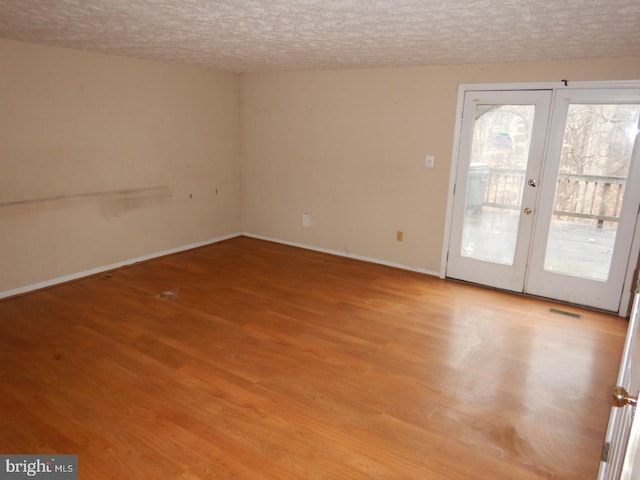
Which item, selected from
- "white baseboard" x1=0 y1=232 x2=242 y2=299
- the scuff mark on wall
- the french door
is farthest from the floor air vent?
the scuff mark on wall

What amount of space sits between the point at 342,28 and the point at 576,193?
2603 millimetres

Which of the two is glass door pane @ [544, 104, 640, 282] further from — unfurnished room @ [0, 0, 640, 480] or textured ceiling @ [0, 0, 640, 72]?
textured ceiling @ [0, 0, 640, 72]

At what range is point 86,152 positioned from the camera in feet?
13.8

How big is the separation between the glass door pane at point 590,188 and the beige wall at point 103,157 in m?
4.00

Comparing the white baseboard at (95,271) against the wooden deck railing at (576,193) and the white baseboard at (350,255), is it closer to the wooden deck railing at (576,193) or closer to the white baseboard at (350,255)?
the white baseboard at (350,255)

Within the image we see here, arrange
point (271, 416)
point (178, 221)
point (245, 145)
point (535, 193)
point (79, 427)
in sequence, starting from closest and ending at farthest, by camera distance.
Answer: point (79, 427)
point (271, 416)
point (535, 193)
point (178, 221)
point (245, 145)

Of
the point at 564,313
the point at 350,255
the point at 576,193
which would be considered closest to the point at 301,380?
the point at 564,313

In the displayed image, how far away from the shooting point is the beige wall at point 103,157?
3734 millimetres

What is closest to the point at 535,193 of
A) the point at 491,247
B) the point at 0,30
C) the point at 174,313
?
the point at 491,247

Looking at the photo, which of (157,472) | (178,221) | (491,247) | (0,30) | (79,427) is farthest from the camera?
(178,221)

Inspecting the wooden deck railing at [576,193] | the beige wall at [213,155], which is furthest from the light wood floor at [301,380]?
the wooden deck railing at [576,193]

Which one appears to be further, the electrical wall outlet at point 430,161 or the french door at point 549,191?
the electrical wall outlet at point 430,161

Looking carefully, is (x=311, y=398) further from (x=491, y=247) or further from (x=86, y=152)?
(x=86, y=152)

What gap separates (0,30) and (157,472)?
130 inches
